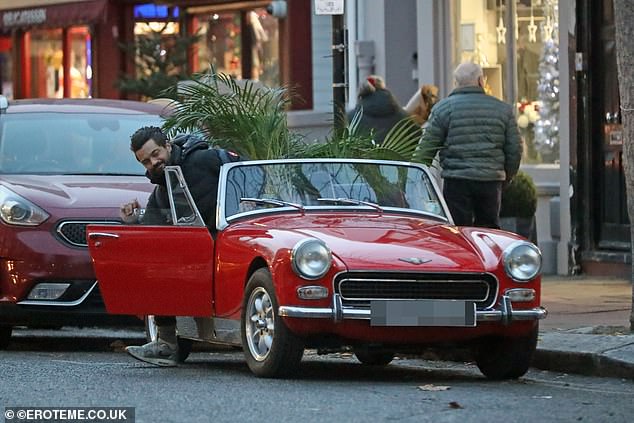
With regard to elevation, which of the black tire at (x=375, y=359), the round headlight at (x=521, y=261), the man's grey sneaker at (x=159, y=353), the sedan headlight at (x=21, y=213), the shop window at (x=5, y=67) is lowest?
the black tire at (x=375, y=359)

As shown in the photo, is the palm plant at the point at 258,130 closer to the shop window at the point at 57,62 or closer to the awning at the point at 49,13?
the awning at the point at 49,13

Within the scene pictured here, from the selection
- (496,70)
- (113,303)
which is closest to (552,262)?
(496,70)

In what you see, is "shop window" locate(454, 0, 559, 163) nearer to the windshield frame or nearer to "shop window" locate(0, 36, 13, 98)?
the windshield frame

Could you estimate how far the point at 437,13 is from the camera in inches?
776

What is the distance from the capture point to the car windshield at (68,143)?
498 inches

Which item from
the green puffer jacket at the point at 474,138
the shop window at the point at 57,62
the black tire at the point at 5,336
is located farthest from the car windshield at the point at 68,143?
the shop window at the point at 57,62

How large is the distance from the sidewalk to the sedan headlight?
3.34m

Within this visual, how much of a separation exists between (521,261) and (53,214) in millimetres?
3534

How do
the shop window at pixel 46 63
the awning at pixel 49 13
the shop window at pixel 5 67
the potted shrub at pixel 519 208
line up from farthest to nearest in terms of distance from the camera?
the shop window at pixel 5 67, the shop window at pixel 46 63, the awning at pixel 49 13, the potted shrub at pixel 519 208

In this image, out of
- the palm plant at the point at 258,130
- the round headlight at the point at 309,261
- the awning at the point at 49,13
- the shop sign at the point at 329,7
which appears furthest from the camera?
the awning at the point at 49,13

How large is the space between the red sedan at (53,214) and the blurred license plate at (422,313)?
289cm

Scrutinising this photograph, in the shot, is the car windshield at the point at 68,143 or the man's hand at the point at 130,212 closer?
the man's hand at the point at 130,212

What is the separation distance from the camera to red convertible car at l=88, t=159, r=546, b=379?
9258 mm

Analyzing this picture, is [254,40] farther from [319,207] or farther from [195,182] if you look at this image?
[319,207]
